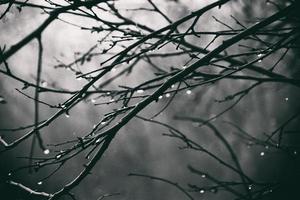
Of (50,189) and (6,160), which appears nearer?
(50,189)

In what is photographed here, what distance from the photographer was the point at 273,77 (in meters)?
3.22

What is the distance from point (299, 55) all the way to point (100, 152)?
3.93 m

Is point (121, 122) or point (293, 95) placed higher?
point (293, 95)

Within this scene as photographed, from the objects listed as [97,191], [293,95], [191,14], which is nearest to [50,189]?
[97,191]

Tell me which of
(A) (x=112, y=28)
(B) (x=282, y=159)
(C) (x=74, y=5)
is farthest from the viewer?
(B) (x=282, y=159)

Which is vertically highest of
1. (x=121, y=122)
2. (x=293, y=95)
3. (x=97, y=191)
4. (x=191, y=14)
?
(x=293, y=95)

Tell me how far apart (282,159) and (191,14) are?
26.7 ft

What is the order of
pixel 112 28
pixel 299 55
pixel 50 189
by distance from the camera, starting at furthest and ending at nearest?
pixel 50 189 → pixel 299 55 → pixel 112 28

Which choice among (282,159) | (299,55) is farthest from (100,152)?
(282,159)

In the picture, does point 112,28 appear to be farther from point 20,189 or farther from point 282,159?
point 282,159

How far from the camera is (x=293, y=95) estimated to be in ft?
26.3

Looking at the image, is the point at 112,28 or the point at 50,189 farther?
the point at 50,189

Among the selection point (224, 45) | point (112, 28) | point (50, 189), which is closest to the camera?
point (224, 45)

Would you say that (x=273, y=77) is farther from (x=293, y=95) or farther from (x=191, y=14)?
(x=293, y=95)
